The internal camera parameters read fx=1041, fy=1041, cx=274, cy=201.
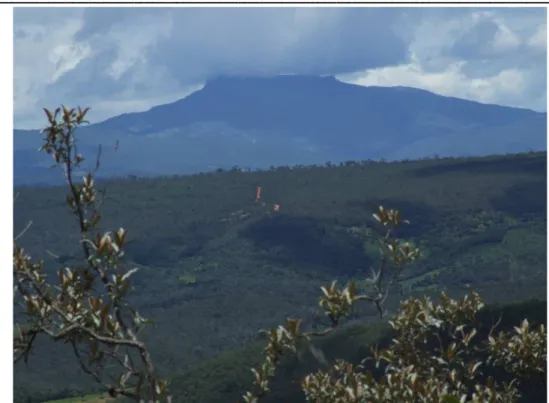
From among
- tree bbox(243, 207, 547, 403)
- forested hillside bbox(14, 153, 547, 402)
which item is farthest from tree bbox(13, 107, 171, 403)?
forested hillside bbox(14, 153, 547, 402)

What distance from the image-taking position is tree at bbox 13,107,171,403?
4543mm

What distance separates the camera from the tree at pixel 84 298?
14.9 feet

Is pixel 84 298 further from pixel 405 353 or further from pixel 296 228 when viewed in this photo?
pixel 296 228

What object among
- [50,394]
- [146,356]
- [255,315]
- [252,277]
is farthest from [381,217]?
[252,277]

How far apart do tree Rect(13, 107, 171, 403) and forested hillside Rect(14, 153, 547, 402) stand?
200 ft

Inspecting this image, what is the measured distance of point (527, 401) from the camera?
1270 inches

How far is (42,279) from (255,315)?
207 feet

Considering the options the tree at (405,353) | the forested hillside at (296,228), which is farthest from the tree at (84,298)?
the forested hillside at (296,228)

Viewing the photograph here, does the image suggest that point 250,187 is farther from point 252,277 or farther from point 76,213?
point 76,213

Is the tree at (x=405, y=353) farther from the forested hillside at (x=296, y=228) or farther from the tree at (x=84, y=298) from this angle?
the forested hillside at (x=296, y=228)

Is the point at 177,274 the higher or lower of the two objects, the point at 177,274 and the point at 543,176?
the lower

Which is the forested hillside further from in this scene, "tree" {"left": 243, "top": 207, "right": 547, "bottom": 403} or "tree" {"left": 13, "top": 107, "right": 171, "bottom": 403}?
"tree" {"left": 13, "top": 107, "right": 171, "bottom": 403}

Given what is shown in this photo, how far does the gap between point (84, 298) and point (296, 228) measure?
85.1 metres

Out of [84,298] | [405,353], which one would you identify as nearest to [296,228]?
[405,353]
